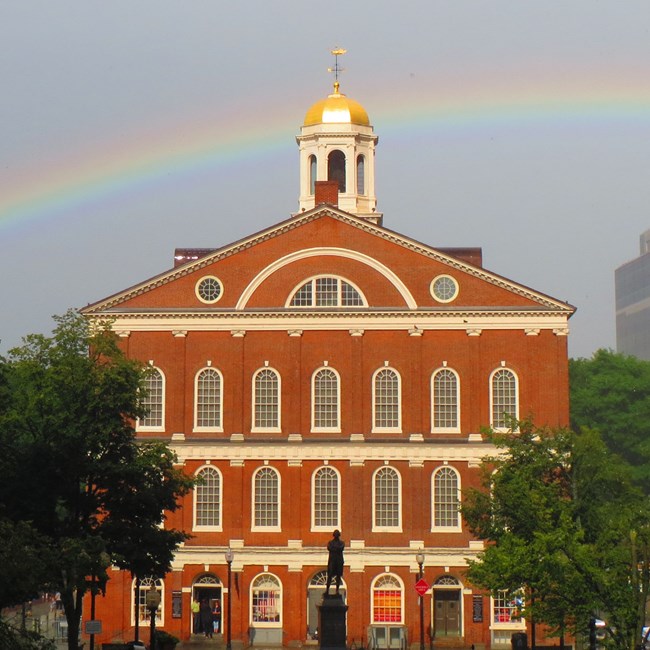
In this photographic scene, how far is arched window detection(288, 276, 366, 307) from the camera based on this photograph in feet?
248

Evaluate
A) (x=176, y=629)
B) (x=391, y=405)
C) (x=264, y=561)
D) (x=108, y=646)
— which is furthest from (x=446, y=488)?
(x=108, y=646)

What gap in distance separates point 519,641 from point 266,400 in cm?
1739

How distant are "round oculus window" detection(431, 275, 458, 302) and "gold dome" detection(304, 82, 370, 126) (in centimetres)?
1504

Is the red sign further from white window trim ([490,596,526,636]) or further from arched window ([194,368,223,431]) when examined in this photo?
arched window ([194,368,223,431])

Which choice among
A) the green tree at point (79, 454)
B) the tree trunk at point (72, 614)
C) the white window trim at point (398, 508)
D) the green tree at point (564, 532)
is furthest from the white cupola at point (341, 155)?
the tree trunk at point (72, 614)

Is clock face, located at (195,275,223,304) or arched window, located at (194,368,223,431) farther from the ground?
clock face, located at (195,275,223,304)

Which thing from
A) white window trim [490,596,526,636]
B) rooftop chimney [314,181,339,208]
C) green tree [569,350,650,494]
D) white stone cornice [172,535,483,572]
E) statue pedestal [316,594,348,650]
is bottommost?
white window trim [490,596,526,636]

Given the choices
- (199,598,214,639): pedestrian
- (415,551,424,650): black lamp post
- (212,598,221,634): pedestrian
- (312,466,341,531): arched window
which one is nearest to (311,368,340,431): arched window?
(312,466,341,531): arched window

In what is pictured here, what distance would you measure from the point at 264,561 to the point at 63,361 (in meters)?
22.5

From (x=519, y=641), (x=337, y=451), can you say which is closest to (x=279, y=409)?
(x=337, y=451)

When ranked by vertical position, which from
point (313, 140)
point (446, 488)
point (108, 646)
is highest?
point (313, 140)

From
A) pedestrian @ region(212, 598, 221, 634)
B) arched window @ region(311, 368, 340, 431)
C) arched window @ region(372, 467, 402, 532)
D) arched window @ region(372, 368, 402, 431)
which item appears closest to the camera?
pedestrian @ region(212, 598, 221, 634)

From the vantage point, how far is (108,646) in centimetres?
6006

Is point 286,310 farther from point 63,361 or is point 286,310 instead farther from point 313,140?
point 63,361
